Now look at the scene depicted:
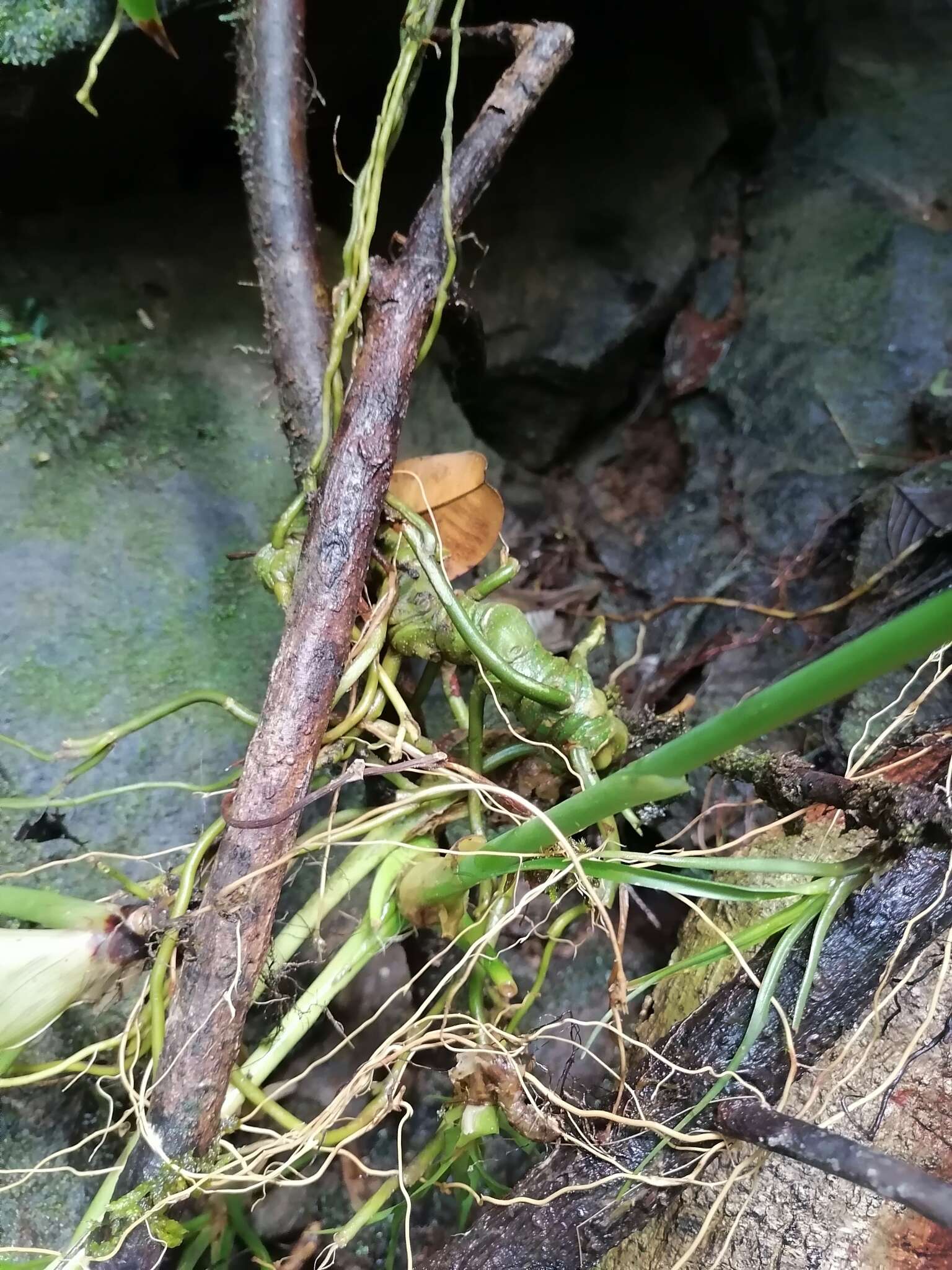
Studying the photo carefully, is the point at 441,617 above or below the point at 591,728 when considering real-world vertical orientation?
above

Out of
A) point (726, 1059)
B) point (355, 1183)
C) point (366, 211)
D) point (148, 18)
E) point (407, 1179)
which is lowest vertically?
point (355, 1183)

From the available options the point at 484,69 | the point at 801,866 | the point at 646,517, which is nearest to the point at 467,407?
the point at 646,517

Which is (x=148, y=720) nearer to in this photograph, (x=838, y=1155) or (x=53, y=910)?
(x=53, y=910)

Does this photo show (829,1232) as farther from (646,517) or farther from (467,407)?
(467,407)

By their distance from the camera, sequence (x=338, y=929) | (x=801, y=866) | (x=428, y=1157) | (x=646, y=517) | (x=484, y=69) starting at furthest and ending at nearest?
(x=646, y=517) < (x=484, y=69) < (x=338, y=929) < (x=428, y=1157) < (x=801, y=866)

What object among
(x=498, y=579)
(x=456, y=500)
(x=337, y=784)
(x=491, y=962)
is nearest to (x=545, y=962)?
(x=491, y=962)

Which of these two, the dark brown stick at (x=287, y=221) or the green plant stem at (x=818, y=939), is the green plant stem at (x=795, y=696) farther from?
the dark brown stick at (x=287, y=221)

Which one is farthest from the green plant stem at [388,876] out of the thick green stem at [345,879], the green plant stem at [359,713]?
the green plant stem at [359,713]
